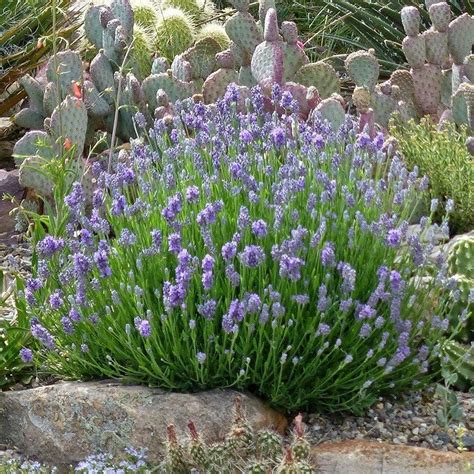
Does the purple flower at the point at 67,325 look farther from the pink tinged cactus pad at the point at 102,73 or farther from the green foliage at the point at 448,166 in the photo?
the pink tinged cactus pad at the point at 102,73

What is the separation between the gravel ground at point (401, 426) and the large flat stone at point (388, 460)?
0.29 m

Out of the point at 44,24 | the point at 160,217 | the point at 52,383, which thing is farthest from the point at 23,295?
the point at 44,24

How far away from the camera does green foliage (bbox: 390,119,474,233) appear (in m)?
4.88

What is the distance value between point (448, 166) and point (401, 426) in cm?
170

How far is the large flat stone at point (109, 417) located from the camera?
3.45 metres

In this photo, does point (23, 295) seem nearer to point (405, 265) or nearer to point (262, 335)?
point (262, 335)

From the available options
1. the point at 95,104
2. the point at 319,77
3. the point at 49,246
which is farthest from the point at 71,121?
the point at 49,246

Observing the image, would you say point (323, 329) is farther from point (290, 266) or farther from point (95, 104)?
point (95, 104)

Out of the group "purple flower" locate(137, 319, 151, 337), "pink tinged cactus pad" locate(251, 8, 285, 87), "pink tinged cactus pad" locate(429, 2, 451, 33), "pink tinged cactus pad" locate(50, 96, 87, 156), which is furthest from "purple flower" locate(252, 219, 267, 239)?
"pink tinged cactus pad" locate(429, 2, 451, 33)

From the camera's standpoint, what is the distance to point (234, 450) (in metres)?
3.16

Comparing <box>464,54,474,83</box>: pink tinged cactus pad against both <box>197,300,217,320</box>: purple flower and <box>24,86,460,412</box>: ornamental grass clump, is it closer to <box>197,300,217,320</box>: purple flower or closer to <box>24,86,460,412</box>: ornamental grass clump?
<box>24,86,460,412</box>: ornamental grass clump

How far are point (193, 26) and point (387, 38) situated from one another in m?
1.45

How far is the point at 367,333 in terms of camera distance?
329 centimetres

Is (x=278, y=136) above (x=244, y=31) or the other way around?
above
